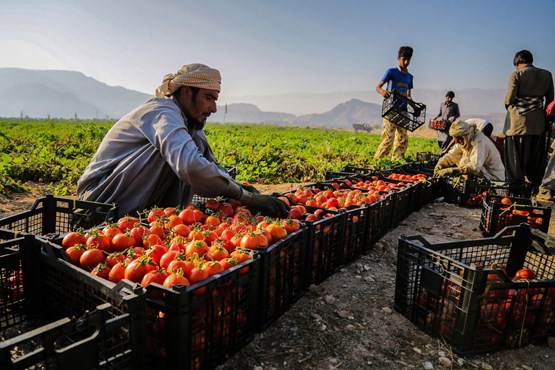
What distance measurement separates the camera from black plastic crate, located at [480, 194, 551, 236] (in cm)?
441

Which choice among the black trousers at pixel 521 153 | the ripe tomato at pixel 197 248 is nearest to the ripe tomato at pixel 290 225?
the ripe tomato at pixel 197 248

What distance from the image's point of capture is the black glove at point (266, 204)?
307 centimetres

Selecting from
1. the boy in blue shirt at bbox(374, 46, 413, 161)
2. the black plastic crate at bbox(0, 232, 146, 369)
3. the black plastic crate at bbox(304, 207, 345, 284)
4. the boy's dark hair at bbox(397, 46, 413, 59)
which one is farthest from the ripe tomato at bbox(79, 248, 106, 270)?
the boy's dark hair at bbox(397, 46, 413, 59)

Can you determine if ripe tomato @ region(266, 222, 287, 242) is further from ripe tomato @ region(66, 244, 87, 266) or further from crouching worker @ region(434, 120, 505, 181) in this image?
crouching worker @ region(434, 120, 505, 181)

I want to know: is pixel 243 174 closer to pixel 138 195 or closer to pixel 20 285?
pixel 138 195

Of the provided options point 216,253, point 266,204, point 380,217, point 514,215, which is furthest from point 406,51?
point 216,253

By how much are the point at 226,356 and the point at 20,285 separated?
1.20 metres

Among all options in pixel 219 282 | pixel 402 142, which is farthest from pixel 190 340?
pixel 402 142

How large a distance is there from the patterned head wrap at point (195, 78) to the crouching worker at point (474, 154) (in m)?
5.06

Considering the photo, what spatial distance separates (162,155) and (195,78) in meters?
0.70

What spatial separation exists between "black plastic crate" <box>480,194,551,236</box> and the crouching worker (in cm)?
188

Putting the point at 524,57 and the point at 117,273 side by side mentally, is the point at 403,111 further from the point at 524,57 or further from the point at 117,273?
the point at 117,273

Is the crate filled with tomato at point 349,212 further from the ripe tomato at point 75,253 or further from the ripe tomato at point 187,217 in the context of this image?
the ripe tomato at point 75,253

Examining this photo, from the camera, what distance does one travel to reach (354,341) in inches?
98.3
